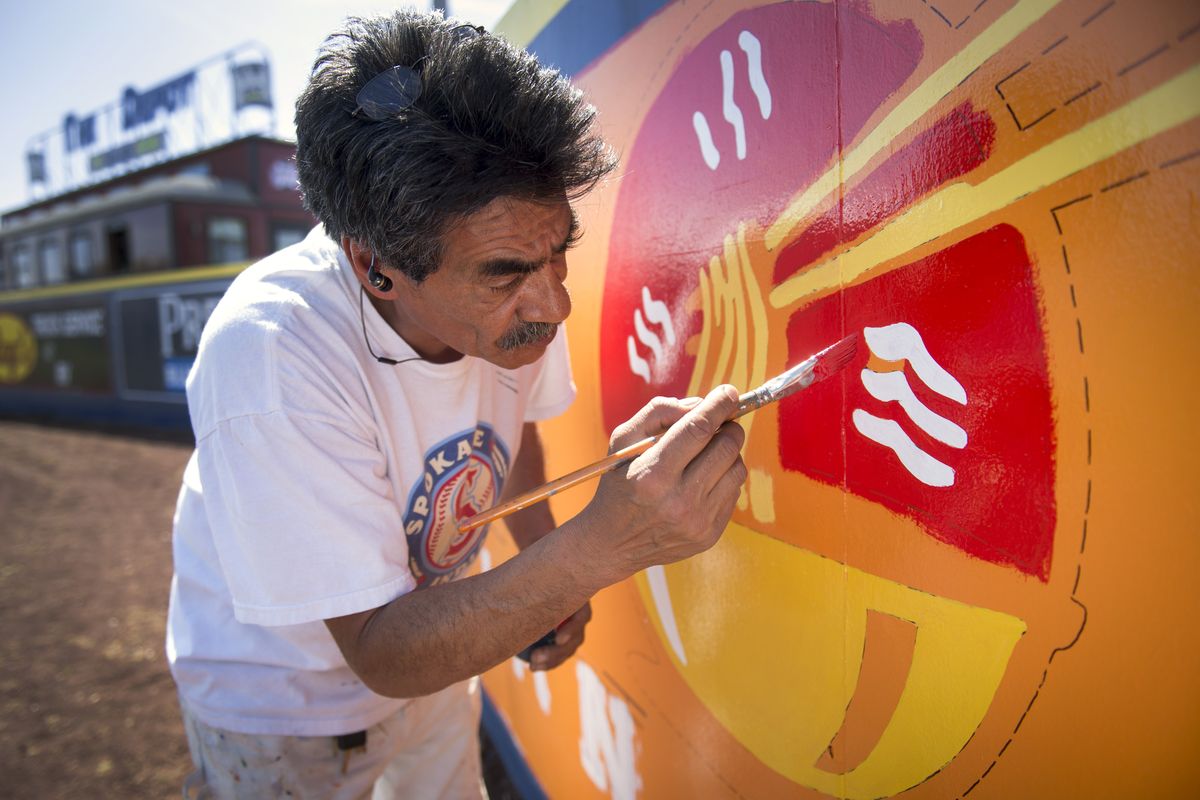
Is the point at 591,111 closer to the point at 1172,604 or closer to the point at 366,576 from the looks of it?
the point at 366,576

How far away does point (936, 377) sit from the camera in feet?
3.08

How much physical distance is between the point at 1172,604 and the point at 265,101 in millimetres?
21350

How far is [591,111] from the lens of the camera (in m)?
1.31

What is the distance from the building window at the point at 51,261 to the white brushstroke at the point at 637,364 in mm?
17175

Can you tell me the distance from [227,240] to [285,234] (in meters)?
1.08

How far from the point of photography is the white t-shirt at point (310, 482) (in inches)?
45.3

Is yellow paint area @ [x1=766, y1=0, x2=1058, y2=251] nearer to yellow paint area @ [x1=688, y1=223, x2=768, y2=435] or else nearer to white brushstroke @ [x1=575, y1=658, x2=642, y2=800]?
yellow paint area @ [x1=688, y1=223, x2=768, y2=435]

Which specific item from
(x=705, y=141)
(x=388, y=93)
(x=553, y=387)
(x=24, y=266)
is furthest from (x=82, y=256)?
(x=705, y=141)

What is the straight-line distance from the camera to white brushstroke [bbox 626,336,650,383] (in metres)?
1.70

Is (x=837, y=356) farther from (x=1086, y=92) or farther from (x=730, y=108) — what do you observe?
(x=730, y=108)

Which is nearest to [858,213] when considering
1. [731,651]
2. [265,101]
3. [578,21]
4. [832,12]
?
[832,12]

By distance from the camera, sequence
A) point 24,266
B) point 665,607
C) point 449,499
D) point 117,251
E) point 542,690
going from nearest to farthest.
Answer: point 449,499 → point 665,607 → point 542,690 → point 117,251 → point 24,266

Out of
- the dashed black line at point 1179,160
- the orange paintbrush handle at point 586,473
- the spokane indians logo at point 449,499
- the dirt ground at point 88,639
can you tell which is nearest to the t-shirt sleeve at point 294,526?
the orange paintbrush handle at point 586,473

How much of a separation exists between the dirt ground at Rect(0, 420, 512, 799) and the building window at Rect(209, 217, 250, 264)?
602 cm
